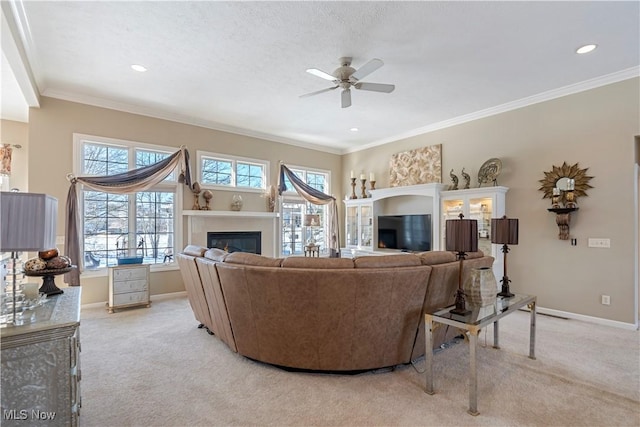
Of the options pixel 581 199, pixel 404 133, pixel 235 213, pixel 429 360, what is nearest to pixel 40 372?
pixel 429 360

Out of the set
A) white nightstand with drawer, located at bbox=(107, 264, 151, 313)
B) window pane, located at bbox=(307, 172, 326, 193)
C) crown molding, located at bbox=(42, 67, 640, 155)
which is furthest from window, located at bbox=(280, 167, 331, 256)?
white nightstand with drawer, located at bbox=(107, 264, 151, 313)

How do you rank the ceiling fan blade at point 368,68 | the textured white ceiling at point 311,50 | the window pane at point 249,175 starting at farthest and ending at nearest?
the window pane at point 249,175, the ceiling fan blade at point 368,68, the textured white ceiling at point 311,50

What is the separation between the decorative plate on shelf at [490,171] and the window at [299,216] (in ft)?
11.9

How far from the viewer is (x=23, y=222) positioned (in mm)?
1407

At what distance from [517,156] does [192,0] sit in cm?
478

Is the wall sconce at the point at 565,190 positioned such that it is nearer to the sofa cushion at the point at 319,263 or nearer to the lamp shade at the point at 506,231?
the lamp shade at the point at 506,231

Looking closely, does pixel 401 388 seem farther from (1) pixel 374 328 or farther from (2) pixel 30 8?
(2) pixel 30 8

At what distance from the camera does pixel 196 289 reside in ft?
11.1

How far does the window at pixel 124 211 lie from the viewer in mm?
4672

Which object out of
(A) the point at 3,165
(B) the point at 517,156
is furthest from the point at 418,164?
(A) the point at 3,165

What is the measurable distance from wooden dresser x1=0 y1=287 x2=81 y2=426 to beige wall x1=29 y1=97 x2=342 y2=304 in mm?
3714

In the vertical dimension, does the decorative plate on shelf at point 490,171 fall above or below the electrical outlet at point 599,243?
above

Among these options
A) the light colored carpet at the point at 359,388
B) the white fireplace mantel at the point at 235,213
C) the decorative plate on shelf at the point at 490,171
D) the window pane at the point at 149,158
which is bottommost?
the light colored carpet at the point at 359,388

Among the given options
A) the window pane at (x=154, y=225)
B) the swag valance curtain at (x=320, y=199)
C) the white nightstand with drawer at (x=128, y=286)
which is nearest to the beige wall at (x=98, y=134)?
the window pane at (x=154, y=225)
